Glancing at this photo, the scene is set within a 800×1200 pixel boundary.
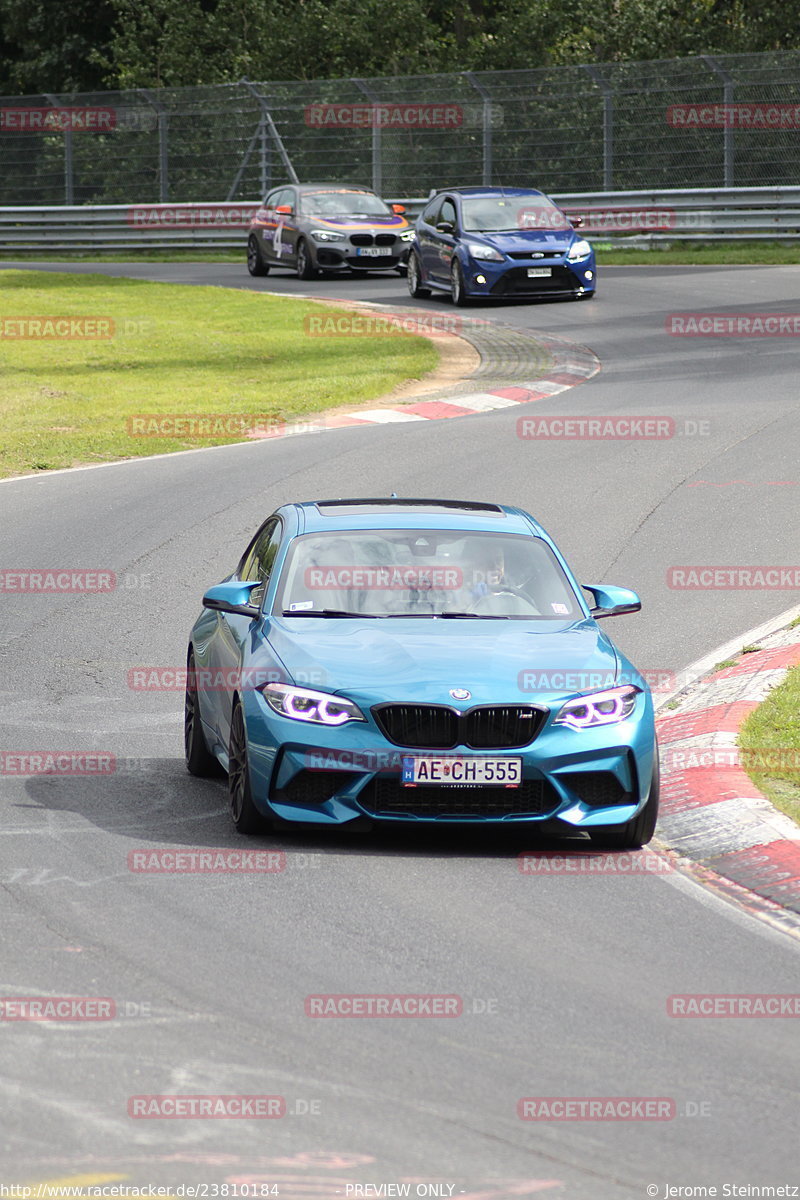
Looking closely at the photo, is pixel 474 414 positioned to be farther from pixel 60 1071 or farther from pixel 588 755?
pixel 60 1071

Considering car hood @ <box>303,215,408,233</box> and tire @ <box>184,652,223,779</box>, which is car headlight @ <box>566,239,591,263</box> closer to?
car hood @ <box>303,215,408,233</box>

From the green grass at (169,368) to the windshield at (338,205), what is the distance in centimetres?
278

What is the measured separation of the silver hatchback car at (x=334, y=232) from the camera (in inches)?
1330

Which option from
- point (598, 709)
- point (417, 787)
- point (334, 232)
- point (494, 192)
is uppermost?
point (494, 192)

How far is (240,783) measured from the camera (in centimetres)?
814

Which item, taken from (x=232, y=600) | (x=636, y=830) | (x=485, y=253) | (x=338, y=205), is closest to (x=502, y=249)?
(x=485, y=253)

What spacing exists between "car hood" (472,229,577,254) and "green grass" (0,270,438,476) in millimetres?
2813

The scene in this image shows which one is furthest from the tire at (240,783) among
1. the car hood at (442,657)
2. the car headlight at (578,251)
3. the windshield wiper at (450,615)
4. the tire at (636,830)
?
the car headlight at (578,251)

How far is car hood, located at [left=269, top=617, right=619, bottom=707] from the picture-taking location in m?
7.89

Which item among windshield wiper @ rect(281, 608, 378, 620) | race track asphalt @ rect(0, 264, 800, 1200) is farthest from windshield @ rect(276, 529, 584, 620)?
race track asphalt @ rect(0, 264, 800, 1200)

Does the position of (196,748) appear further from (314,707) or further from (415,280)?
(415,280)

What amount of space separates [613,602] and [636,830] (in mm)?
1392

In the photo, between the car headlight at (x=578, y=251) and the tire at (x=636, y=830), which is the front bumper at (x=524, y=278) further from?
the tire at (x=636, y=830)

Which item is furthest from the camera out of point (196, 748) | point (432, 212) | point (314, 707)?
point (432, 212)
